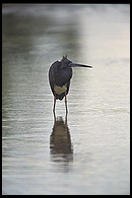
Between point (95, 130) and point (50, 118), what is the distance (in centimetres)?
110

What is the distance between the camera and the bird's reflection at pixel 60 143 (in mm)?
8594

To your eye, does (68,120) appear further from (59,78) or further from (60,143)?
(60,143)

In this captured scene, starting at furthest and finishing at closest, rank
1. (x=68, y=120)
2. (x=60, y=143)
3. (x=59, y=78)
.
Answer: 1. (x=59, y=78)
2. (x=68, y=120)
3. (x=60, y=143)

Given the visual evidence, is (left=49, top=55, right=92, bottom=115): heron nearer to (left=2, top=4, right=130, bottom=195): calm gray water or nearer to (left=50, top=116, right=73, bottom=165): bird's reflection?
(left=2, top=4, right=130, bottom=195): calm gray water

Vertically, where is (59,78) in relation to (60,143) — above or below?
above

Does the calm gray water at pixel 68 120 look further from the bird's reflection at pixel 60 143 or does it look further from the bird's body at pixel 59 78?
the bird's body at pixel 59 78

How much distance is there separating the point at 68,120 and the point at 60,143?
1378mm

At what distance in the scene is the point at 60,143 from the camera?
9.38m

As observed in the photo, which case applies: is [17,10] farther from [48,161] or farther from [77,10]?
[48,161]

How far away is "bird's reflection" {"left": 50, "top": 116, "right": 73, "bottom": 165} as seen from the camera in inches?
338

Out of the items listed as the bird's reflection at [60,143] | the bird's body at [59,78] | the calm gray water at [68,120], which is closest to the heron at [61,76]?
the bird's body at [59,78]

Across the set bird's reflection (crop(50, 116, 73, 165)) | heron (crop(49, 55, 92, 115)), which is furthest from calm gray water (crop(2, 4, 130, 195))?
heron (crop(49, 55, 92, 115))

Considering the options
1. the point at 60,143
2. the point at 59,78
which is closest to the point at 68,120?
the point at 59,78

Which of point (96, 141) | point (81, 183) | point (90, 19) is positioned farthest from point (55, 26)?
point (81, 183)
